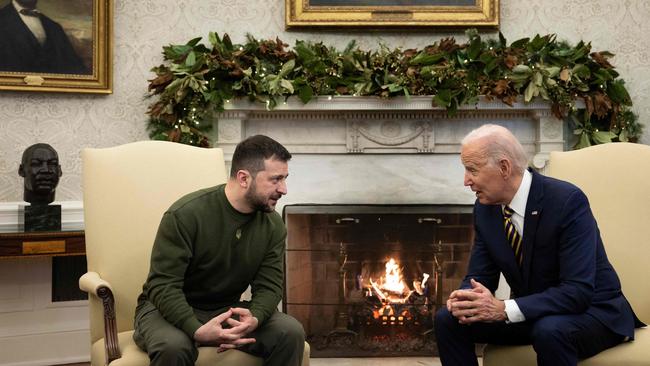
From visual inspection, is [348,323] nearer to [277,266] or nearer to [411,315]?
[411,315]

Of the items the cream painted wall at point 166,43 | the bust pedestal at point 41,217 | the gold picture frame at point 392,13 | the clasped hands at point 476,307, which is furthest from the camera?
the gold picture frame at point 392,13

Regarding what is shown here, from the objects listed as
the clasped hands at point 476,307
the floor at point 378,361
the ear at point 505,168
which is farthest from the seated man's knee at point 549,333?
the floor at point 378,361

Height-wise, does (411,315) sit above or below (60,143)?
below

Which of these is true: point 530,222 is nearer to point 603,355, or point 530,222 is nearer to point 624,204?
point 603,355

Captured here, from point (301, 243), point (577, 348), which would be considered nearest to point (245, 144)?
point (577, 348)

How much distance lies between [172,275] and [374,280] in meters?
2.06

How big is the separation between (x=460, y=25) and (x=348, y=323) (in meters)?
1.95

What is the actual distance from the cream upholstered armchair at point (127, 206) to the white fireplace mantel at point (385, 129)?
121 cm

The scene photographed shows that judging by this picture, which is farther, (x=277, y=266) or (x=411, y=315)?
(x=411, y=315)

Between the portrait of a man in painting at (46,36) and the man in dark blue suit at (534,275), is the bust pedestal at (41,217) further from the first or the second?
the man in dark blue suit at (534,275)

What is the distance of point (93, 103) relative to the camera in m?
4.27

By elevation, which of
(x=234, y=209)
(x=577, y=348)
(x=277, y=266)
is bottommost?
(x=577, y=348)

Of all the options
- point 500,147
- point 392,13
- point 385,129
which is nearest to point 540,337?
point 500,147

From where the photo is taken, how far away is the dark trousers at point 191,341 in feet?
7.42
